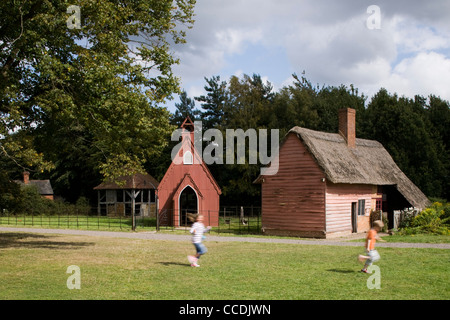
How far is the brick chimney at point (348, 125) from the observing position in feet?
109

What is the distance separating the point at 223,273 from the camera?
13461 millimetres

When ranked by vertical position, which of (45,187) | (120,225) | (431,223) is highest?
(45,187)

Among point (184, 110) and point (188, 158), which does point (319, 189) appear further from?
point (184, 110)

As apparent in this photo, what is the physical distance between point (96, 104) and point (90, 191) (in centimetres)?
4943

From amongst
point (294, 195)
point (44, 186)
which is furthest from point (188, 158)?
point (44, 186)

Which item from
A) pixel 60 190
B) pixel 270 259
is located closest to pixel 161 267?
pixel 270 259

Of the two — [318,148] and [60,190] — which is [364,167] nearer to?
[318,148]

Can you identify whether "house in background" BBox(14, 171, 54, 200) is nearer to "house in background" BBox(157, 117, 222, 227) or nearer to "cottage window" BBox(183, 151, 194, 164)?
"house in background" BBox(157, 117, 222, 227)

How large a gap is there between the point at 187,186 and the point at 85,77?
1969cm

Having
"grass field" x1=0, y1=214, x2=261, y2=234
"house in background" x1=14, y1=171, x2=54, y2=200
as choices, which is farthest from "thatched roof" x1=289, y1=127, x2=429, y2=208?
"house in background" x1=14, y1=171, x2=54, y2=200

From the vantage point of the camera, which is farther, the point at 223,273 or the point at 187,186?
the point at 187,186

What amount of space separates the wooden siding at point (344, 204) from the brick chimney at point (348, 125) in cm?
374

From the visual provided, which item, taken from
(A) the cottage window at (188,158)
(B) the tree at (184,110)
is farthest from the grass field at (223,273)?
(B) the tree at (184,110)

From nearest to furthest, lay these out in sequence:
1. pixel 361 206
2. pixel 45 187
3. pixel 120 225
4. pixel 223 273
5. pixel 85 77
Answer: pixel 223 273, pixel 85 77, pixel 361 206, pixel 120 225, pixel 45 187
